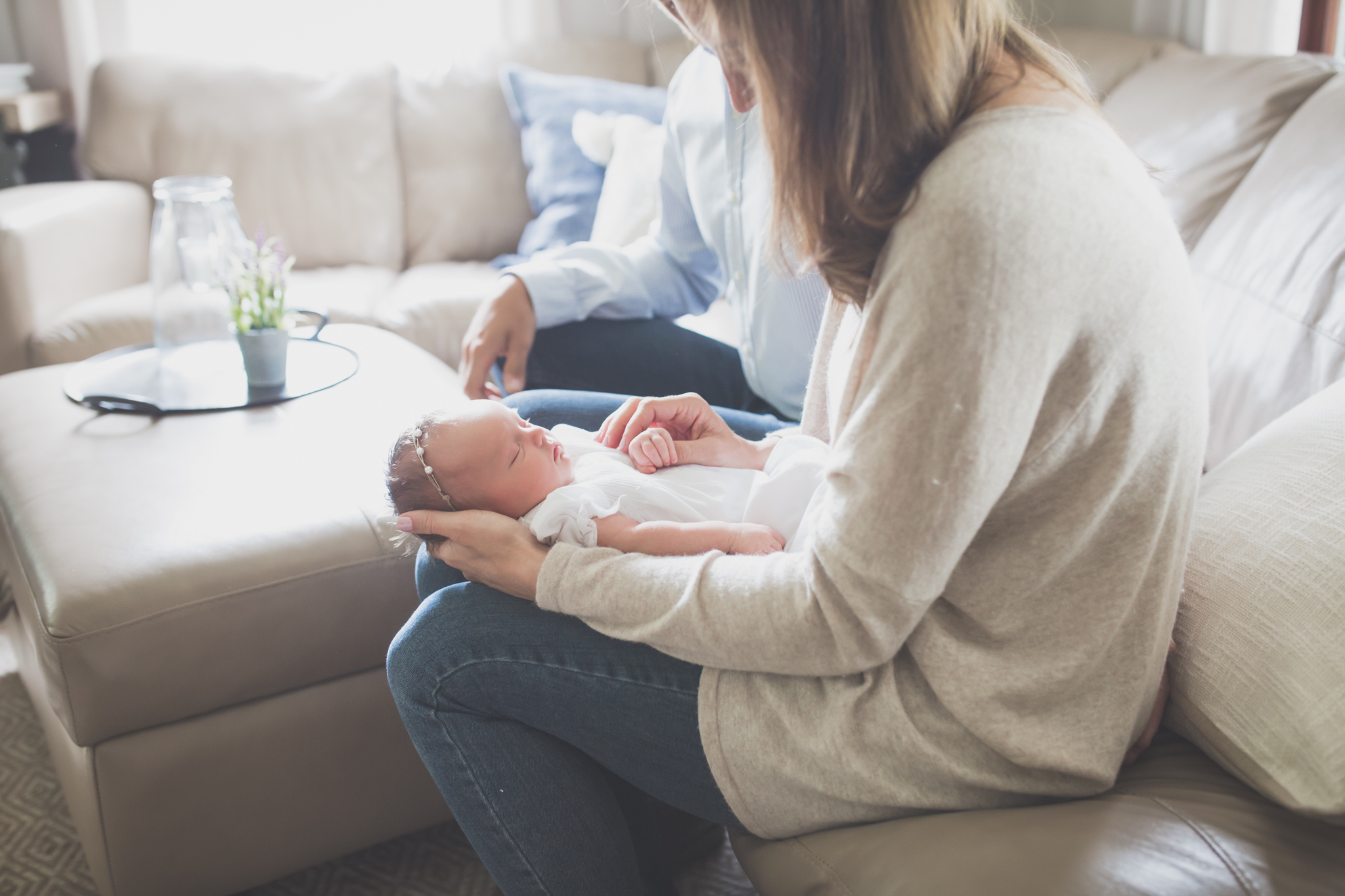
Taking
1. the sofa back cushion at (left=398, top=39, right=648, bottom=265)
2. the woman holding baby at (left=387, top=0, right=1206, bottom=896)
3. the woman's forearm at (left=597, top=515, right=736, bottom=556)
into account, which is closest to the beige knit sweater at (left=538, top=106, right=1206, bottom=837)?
the woman holding baby at (left=387, top=0, right=1206, bottom=896)

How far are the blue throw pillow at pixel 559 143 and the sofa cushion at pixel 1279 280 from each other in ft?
5.05

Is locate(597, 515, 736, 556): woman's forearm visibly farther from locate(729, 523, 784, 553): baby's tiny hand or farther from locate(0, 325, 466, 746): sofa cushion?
locate(0, 325, 466, 746): sofa cushion

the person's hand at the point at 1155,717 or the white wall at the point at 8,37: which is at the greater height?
the white wall at the point at 8,37

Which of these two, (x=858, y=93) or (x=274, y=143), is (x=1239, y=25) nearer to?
(x=858, y=93)

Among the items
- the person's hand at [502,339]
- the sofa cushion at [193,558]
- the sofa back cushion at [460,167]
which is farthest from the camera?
the sofa back cushion at [460,167]

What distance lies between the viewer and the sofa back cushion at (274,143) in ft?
8.07

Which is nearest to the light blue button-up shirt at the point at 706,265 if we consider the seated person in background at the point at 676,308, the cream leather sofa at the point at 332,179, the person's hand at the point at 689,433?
the seated person in background at the point at 676,308

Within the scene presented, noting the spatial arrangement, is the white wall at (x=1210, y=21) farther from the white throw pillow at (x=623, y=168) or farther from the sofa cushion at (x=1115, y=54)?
the white throw pillow at (x=623, y=168)

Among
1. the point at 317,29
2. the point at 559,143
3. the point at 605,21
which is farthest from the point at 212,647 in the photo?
the point at 605,21

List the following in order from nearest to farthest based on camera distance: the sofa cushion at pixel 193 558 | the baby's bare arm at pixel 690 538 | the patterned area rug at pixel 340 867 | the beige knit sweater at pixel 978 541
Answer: the beige knit sweater at pixel 978 541 → the baby's bare arm at pixel 690 538 → the sofa cushion at pixel 193 558 → the patterned area rug at pixel 340 867

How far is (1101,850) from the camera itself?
0.67 m

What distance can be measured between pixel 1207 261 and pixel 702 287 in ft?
2.43

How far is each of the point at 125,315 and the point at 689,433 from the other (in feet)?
4.87

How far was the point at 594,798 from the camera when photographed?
2.87 ft
